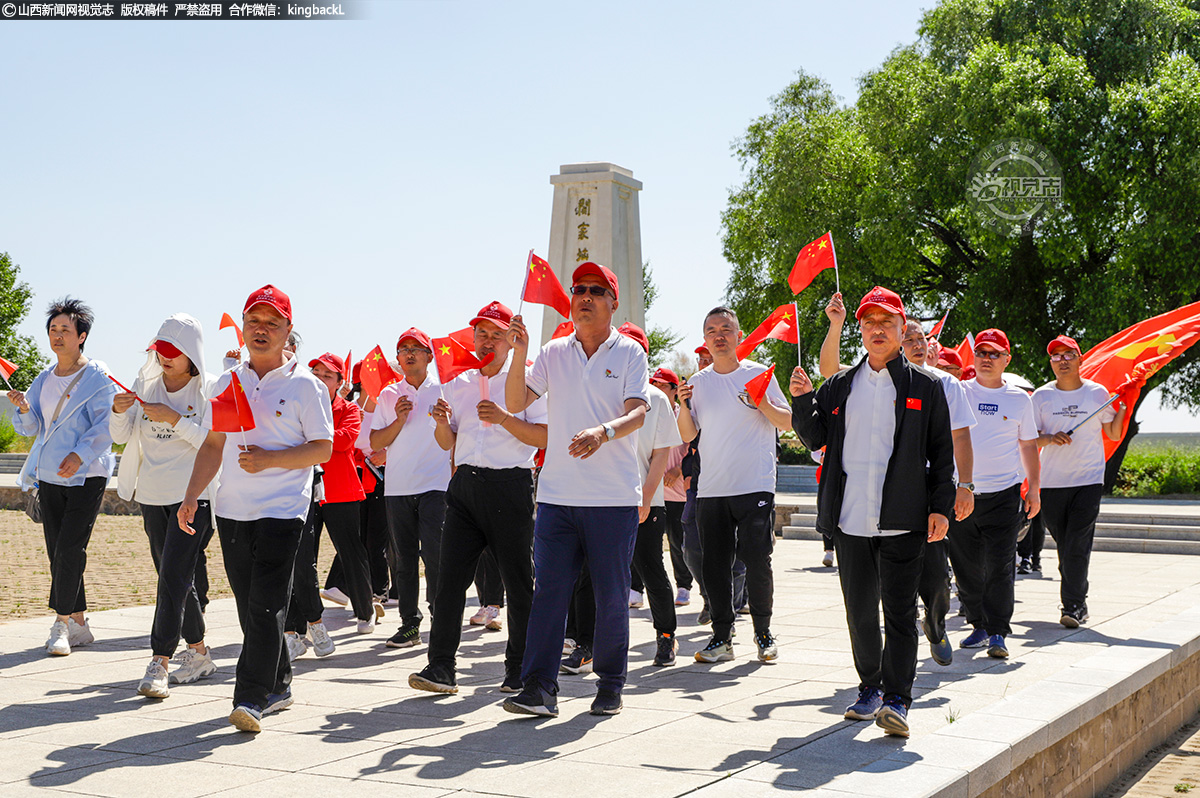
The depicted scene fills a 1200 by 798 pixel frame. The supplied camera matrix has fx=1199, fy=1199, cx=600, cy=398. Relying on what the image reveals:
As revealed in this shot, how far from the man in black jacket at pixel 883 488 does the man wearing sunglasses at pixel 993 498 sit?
8.39ft

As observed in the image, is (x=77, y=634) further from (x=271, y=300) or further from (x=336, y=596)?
(x=271, y=300)

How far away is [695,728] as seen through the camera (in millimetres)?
5328

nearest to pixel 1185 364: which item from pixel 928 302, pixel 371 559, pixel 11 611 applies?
pixel 928 302

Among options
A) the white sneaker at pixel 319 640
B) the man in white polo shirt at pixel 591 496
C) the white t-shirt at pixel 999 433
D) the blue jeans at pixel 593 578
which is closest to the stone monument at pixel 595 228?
the white t-shirt at pixel 999 433

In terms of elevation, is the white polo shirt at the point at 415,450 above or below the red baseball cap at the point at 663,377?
below

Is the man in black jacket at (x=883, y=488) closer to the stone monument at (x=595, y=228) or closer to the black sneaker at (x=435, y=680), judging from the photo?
the black sneaker at (x=435, y=680)

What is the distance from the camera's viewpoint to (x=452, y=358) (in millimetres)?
6582

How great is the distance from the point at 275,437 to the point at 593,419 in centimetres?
146

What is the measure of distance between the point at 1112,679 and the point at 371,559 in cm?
583

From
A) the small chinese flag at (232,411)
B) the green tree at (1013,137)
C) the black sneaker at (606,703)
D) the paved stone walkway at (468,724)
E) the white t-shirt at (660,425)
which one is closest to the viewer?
the paved stone walkway at (468,724)

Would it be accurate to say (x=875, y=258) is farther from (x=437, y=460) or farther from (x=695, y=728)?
(x=695, y=728)

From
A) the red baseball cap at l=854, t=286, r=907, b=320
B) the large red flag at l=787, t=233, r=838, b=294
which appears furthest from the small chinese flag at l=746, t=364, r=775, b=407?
the red baseball cap at l=854, t=286, r=907, b=320

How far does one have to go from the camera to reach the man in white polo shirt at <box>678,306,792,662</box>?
23.7 feet

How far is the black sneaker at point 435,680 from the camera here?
5941 millimetres
